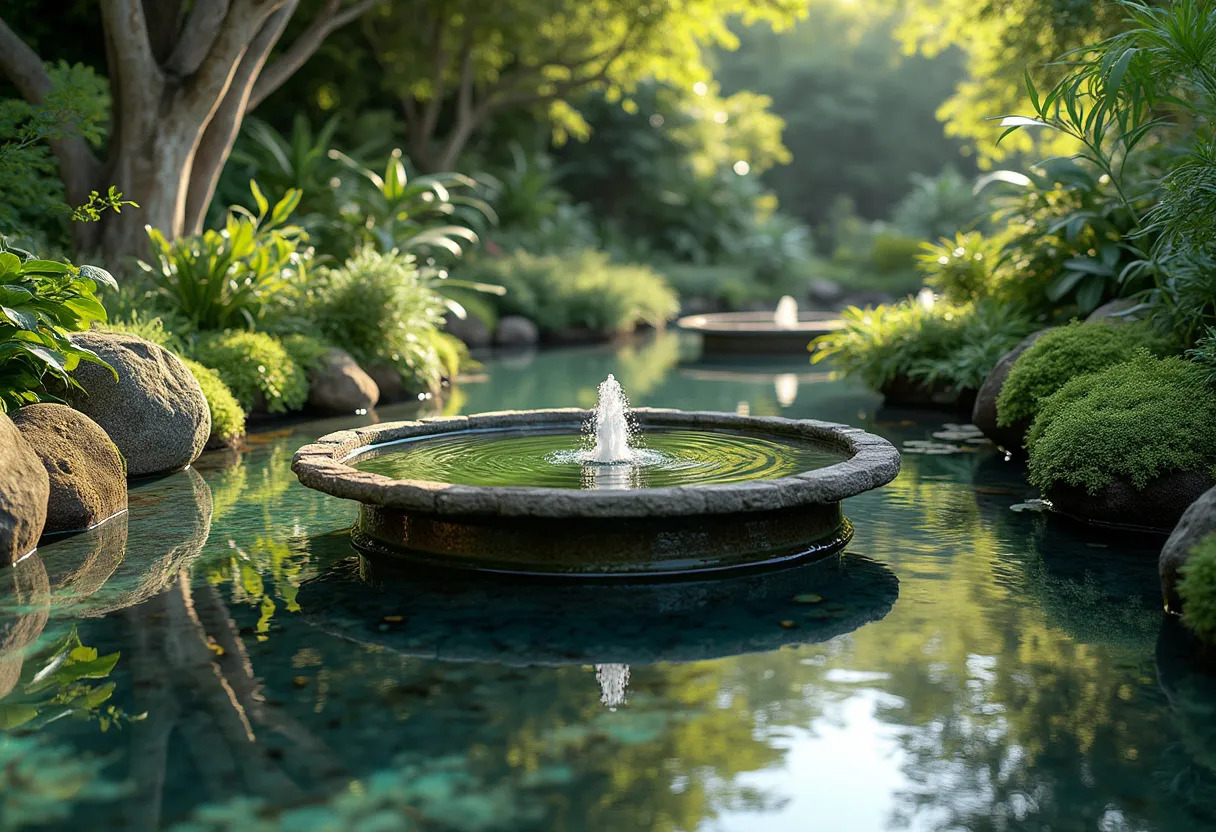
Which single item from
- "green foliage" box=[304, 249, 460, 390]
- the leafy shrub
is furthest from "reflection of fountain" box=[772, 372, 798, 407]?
the leafy shrub

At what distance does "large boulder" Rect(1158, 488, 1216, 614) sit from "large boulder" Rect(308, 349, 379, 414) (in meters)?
7.62

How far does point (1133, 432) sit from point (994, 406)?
2552mm

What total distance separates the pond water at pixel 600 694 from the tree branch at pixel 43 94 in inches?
243

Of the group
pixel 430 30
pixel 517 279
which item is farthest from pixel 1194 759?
pixel 430 30

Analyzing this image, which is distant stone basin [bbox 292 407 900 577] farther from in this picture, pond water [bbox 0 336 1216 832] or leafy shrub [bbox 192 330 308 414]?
leafy shrub [bbox 192 330 308 414]

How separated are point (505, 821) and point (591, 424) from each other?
4792 millimetres

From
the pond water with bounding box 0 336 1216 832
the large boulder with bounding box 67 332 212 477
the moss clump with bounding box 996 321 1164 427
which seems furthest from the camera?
the moss clump with bounding box 996 321 1164 427

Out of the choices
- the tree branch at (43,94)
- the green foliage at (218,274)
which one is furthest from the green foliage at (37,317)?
the tree branch at (43,94)

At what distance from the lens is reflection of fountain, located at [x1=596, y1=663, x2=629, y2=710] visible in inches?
144

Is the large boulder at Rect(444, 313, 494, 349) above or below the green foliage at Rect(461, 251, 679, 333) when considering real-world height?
below

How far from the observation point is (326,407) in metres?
10.5

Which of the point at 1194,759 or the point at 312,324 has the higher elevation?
the point at 312,324

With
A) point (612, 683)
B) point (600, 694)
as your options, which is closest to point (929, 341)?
point (612, 683)

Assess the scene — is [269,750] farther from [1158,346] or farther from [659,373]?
[659,373]
